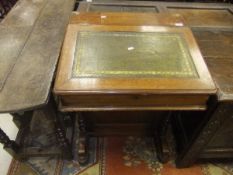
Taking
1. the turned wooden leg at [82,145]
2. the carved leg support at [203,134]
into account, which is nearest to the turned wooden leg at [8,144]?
the turned wooden leg at [82,145]

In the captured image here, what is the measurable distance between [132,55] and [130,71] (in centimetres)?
11

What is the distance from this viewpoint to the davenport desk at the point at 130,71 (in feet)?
2.45

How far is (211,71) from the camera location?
0.90 meters

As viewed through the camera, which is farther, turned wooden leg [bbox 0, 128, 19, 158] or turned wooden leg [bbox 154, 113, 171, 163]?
turned wooden leg [bbox 154, 113, 171, 163]

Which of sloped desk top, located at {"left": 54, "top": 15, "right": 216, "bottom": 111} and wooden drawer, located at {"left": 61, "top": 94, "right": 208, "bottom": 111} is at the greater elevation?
sloped desk top, located at {"left": 54, "top": 15, "right": 216, "bottom": 111}

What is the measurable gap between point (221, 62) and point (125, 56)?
0.47 metres

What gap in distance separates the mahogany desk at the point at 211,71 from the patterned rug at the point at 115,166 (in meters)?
0.14

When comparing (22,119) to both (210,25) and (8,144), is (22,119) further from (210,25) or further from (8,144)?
(210,25)

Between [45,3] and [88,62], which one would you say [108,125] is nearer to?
[88,62]

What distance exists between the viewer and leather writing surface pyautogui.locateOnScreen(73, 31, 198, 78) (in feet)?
2.64

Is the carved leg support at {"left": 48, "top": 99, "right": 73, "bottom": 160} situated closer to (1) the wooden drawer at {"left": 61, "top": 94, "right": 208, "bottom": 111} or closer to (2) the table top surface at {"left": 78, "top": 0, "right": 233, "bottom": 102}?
(1) the wooden drawer at {"left": 61, "top": 94, "right": 208, "bottom": 111}

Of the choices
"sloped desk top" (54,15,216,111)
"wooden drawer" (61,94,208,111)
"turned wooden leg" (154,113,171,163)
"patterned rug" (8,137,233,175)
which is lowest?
"patterned rug" (8,137,233,175)

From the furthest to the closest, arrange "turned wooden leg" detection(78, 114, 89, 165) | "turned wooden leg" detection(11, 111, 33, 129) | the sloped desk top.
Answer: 1. "turned wooden leg" detection(11, 111, 33, 129)
2. "turned wooden leg" detection(78, 114, 89, 165)
3. the sloped desk top

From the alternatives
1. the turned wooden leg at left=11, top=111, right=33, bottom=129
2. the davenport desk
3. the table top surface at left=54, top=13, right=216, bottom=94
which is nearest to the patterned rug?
the turned wooden leg at left=11, top=111, right=33, bottom=129
